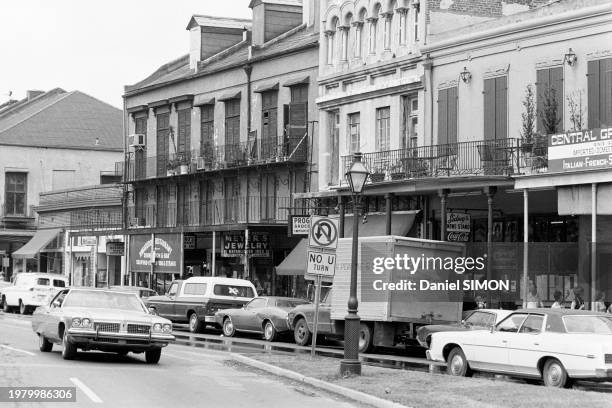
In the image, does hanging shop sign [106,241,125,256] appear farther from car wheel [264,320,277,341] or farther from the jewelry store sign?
the jewelry store sign

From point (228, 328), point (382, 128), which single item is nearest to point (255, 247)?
Result: point (382, 128)

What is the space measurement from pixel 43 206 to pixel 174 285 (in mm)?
32514

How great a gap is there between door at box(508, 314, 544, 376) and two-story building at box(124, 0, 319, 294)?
24.9 m

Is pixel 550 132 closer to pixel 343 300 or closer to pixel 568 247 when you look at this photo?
pixel 568 247

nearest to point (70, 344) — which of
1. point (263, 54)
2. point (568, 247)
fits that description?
point (568, 247)

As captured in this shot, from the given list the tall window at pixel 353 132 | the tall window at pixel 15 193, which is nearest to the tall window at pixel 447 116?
the tall window at pixel 353 132

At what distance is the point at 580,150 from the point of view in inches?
1179

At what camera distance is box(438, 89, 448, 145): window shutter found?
3747 centimetres

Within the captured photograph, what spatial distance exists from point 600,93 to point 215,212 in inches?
929

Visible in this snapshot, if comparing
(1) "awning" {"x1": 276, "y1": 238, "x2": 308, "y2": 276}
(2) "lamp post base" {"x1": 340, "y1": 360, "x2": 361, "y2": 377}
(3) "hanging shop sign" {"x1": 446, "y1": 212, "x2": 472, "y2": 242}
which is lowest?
(2) "lamp post base" {"x1": 340, "y1": 360, "x2": 361, "y2": 377}

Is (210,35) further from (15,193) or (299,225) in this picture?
(15,193)

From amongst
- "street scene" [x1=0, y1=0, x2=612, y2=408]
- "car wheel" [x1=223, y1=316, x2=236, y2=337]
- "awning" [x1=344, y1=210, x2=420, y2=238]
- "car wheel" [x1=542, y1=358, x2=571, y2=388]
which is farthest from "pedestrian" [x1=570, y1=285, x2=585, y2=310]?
"car wheel" [x1=223, y1=316, x2=236, y2=337]

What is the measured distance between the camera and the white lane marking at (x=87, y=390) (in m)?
16.7

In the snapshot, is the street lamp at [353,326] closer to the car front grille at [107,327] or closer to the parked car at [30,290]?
the car front grille at [107,327]
